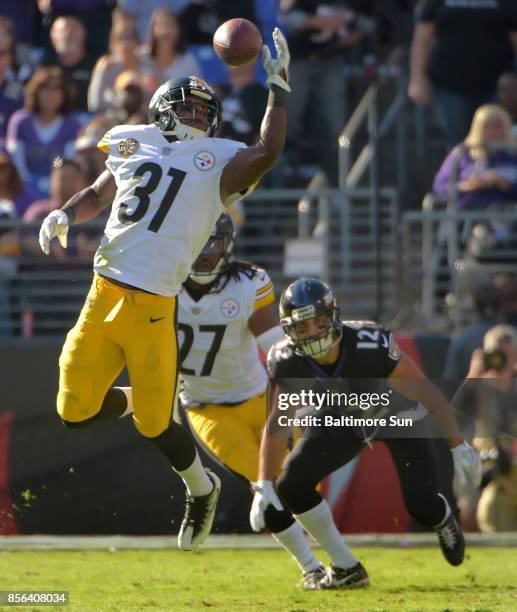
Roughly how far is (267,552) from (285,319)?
2.29 metres

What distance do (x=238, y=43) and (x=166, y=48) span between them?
4.44 metres

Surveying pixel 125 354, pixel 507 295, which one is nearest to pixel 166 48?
pixel 507 295

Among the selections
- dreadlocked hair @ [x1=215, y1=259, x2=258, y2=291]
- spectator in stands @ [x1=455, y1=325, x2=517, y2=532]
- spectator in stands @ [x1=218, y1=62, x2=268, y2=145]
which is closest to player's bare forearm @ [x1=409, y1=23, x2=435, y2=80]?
spectator in stands @ [x1=218, y1=62, x2=268, y2=145]

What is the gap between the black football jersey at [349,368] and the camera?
6379 mm

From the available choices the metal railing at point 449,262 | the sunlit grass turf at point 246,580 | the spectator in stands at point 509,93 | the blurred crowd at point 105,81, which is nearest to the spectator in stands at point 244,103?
the blurred crowd at point 105,81

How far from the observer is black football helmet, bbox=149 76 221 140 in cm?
588

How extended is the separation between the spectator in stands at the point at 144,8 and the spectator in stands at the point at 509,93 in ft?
8.60

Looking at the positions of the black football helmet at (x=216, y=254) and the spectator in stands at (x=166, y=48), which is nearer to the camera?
the black football helmet at (x=216, y=254)

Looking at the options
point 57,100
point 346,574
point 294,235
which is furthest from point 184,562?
point 57,100

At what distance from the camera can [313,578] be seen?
256 inches

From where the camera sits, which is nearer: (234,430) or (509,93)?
(234,430)

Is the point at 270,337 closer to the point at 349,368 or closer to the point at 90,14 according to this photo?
the point at 349,368

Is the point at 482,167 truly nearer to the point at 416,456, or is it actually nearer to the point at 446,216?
the point at 446,216

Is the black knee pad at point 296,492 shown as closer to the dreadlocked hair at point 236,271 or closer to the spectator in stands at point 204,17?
the dreadlocked hair at point 236,271
